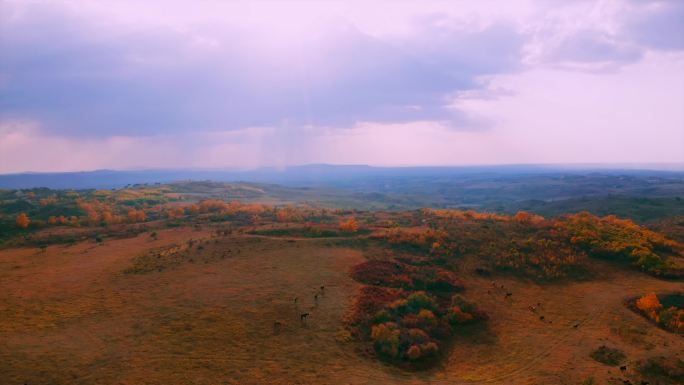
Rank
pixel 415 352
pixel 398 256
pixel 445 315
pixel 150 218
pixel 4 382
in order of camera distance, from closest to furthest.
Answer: pixel 4 382 → pixel 415 352 → pixel 445 315 → pixel 398 256 → pixel 150 218

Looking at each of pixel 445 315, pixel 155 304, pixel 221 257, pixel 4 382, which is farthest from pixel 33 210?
pixel 445 315

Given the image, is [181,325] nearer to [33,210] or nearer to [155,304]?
[155,304]

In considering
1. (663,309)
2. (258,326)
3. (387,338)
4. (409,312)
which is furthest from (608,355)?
(258,326)

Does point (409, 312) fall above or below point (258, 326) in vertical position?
below

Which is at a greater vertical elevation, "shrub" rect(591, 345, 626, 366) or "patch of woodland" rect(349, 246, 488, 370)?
"patch of woodland" rect(349, 246, 488, 370)

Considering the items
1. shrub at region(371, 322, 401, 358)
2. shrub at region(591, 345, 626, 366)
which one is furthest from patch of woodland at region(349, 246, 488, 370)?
shrub at region(591, 345, 626, 366)

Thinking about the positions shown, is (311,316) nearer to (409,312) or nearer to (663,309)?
(409,312)

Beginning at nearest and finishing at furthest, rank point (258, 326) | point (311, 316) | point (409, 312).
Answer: point (258, 326) < point (311, 316) < point (409, 312)

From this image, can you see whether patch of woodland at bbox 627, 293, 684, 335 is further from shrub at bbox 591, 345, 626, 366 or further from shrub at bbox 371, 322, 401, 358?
shrub at bbox 371, 322, 401, 358
